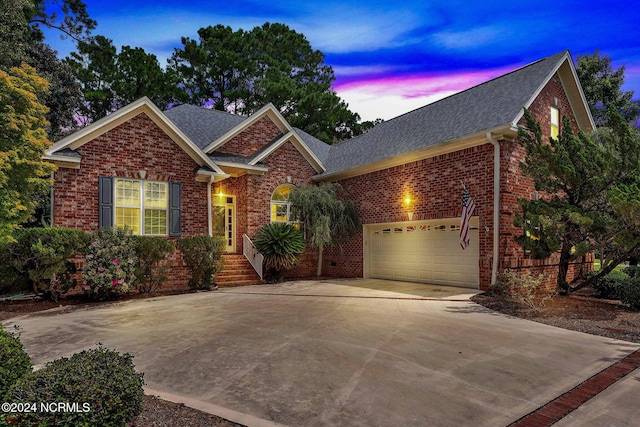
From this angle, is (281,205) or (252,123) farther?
(252,123)

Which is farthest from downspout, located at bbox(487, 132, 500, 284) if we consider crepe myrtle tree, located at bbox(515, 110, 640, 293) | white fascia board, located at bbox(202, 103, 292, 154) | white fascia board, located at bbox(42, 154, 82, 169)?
white fascia board, located at bbox(42, 154, 82, 169)

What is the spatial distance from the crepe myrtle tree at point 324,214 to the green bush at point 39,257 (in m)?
7.51

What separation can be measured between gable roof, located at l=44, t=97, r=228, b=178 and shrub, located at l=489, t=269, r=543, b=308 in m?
9.50

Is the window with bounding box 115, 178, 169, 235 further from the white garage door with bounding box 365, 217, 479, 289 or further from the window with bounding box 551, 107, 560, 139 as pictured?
the window with bounding box 551, 107, 560, 139

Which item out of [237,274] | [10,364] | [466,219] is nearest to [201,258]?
[237,274]

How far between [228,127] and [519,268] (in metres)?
13.1

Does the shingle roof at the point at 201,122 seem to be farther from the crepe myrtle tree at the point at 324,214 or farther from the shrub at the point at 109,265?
the shrub at the point at 109,265

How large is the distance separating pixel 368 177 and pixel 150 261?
331 inches

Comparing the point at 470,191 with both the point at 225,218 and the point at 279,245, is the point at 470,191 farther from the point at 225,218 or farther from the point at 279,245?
the point at 225,218

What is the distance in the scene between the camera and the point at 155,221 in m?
12.4

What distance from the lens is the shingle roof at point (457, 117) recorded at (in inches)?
443

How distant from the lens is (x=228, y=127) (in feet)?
56.5

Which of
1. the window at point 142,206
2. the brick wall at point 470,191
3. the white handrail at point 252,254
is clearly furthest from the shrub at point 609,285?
the window at point 142,206

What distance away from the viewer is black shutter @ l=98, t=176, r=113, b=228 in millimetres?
11375
